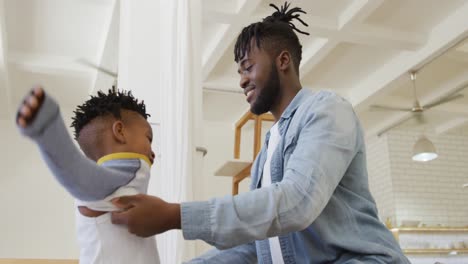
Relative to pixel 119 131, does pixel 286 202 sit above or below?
below

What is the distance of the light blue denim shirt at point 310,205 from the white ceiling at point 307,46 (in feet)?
12.5

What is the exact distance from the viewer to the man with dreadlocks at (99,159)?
691 mm

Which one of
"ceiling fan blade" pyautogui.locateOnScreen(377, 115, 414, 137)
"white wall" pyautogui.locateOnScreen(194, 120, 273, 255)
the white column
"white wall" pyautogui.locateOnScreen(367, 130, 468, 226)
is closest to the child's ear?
the white column

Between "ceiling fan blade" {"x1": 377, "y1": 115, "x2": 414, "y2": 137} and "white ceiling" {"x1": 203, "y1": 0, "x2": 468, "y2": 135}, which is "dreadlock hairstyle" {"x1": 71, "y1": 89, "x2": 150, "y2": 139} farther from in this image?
"ceiling fan blade" {"x1": 377, "y1": 115, "x2": 414, "y2": 137}

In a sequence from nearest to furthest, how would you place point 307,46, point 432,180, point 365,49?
1. point 307,46
2. point 365,49
3. point 432,180

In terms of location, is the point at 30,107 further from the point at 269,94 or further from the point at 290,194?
the point at 269,94

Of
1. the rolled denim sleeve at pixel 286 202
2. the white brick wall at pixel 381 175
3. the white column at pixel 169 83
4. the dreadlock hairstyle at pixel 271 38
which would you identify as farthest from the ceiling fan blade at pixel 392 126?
the rolled denim sleeve at pixel 286 202

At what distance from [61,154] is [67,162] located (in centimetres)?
2

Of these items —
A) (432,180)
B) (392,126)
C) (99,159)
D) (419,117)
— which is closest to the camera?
(99,159)

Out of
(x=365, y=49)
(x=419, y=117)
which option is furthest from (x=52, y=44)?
(x=419, y=117)

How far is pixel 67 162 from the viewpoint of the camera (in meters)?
0.75

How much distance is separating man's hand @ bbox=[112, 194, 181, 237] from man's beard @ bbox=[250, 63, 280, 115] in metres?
0.45

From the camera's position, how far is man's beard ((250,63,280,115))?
1224mm

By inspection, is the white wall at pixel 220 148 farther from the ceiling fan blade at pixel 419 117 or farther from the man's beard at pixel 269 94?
the man's beard at pixel 269 94
